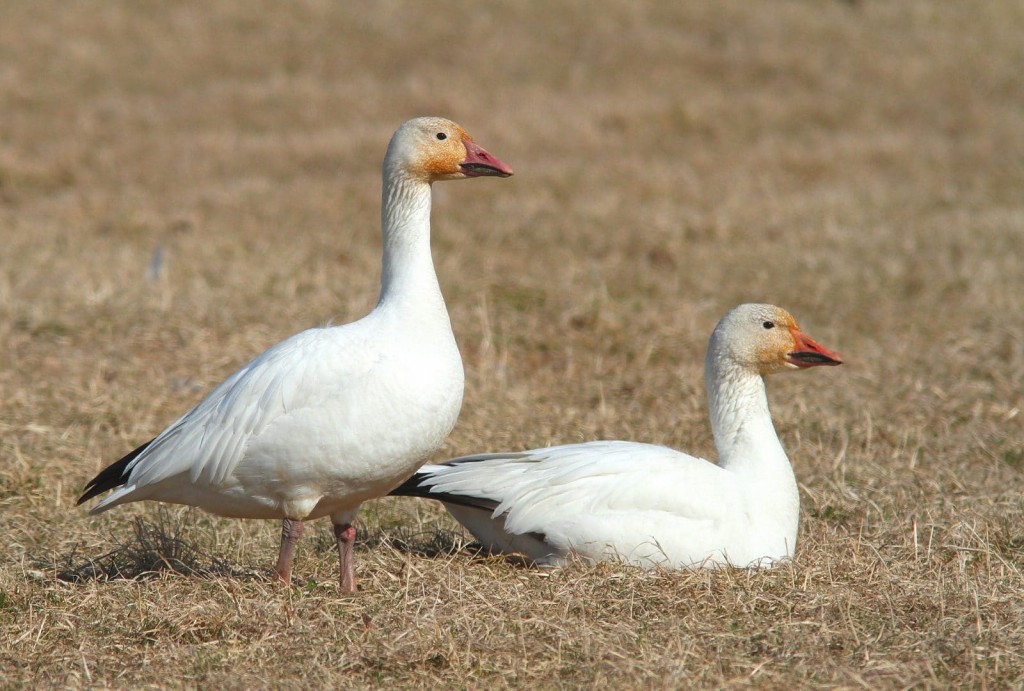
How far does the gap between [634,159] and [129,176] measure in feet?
17.0

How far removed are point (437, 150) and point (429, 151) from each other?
0.09 ft

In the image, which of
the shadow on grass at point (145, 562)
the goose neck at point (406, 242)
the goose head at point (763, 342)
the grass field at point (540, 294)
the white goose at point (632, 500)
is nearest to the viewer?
the grass field at point (540, 294)

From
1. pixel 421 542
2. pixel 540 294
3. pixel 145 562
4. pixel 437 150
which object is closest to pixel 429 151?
pixel 437 150

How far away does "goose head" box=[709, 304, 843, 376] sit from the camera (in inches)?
190

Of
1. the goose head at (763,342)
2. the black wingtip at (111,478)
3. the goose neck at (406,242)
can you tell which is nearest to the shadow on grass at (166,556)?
the black wingtip at (111,478)

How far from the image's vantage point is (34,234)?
9.47 meters

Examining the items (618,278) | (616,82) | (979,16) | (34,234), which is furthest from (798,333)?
(979,16)

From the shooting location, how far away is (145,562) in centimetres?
415

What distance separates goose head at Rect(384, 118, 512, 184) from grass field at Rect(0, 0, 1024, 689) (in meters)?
1.33

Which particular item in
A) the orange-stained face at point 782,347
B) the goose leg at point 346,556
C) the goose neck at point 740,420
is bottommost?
the goose leg at point 346,556

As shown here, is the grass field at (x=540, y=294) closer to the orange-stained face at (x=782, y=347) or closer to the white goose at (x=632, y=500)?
the white goose at (x=632, y=500)

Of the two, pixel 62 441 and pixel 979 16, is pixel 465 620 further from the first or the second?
pixel 979 16

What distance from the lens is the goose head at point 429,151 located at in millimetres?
4133

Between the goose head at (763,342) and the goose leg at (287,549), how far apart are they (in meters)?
1.91
